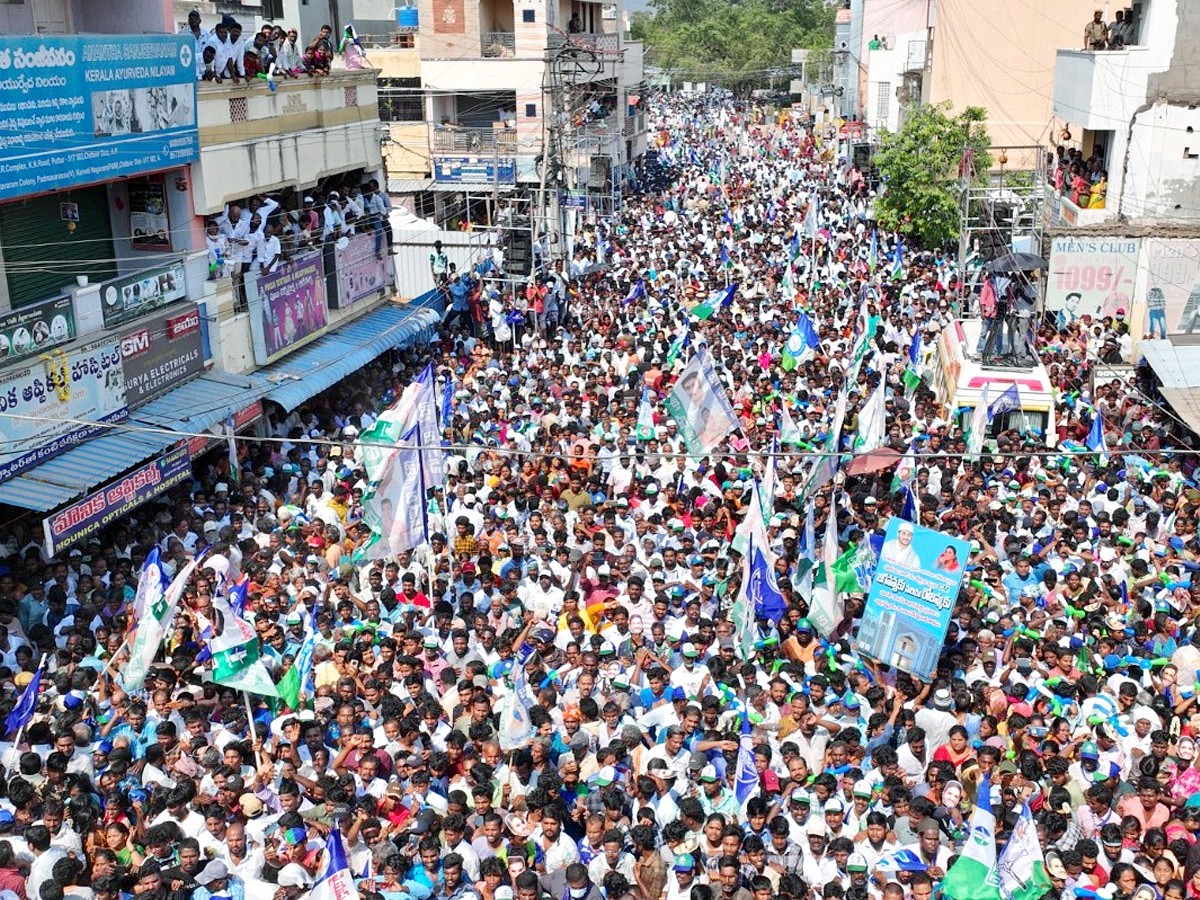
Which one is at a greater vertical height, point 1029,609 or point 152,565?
point 152,565

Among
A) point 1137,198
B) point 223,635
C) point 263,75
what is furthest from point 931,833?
point 1137,198

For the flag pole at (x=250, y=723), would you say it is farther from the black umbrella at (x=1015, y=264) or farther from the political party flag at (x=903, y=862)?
the black umbrella at (x=1015, y=264)

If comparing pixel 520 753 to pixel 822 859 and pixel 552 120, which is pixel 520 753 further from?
pixel 552 120

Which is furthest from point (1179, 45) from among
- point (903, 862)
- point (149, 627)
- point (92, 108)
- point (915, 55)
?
point (915, 55)

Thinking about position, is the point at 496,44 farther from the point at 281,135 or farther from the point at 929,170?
the point at 281,135

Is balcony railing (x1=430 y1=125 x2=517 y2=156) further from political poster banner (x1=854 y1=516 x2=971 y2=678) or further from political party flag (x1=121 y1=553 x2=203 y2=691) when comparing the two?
political poster banner (x1=854 y1=516 x2=971 y2=678)

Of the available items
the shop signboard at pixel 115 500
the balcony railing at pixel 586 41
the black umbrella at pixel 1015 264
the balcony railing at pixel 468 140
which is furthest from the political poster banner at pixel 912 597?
the balcony railing at pixel 468 140
